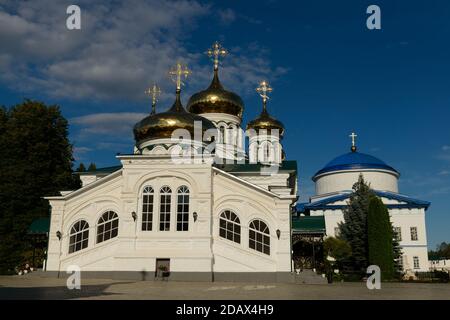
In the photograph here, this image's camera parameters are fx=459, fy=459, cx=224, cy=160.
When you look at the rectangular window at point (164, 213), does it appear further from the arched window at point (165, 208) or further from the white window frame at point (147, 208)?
the white window frame at point (147, 208)

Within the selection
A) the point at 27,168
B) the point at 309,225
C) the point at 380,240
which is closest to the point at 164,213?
the point at 309,225

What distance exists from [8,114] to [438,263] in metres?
57.5

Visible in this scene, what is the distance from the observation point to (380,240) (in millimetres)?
23328

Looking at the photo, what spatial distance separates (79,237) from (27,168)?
32.0 feet

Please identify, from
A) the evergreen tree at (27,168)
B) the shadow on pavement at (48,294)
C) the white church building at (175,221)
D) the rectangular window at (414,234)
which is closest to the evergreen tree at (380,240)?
the white church building at (175,221)

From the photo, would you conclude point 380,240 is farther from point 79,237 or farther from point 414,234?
point 79,237

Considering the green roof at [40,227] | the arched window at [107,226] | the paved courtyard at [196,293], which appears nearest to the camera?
the paved courtyard at [196,293]

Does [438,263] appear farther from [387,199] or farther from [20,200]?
[20,200]

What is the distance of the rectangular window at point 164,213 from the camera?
21406 millimetres

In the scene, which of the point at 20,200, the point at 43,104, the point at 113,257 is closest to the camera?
the point at 113,257

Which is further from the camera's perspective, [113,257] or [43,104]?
[43,104]

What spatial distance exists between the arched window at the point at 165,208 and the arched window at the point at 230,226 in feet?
8.27
